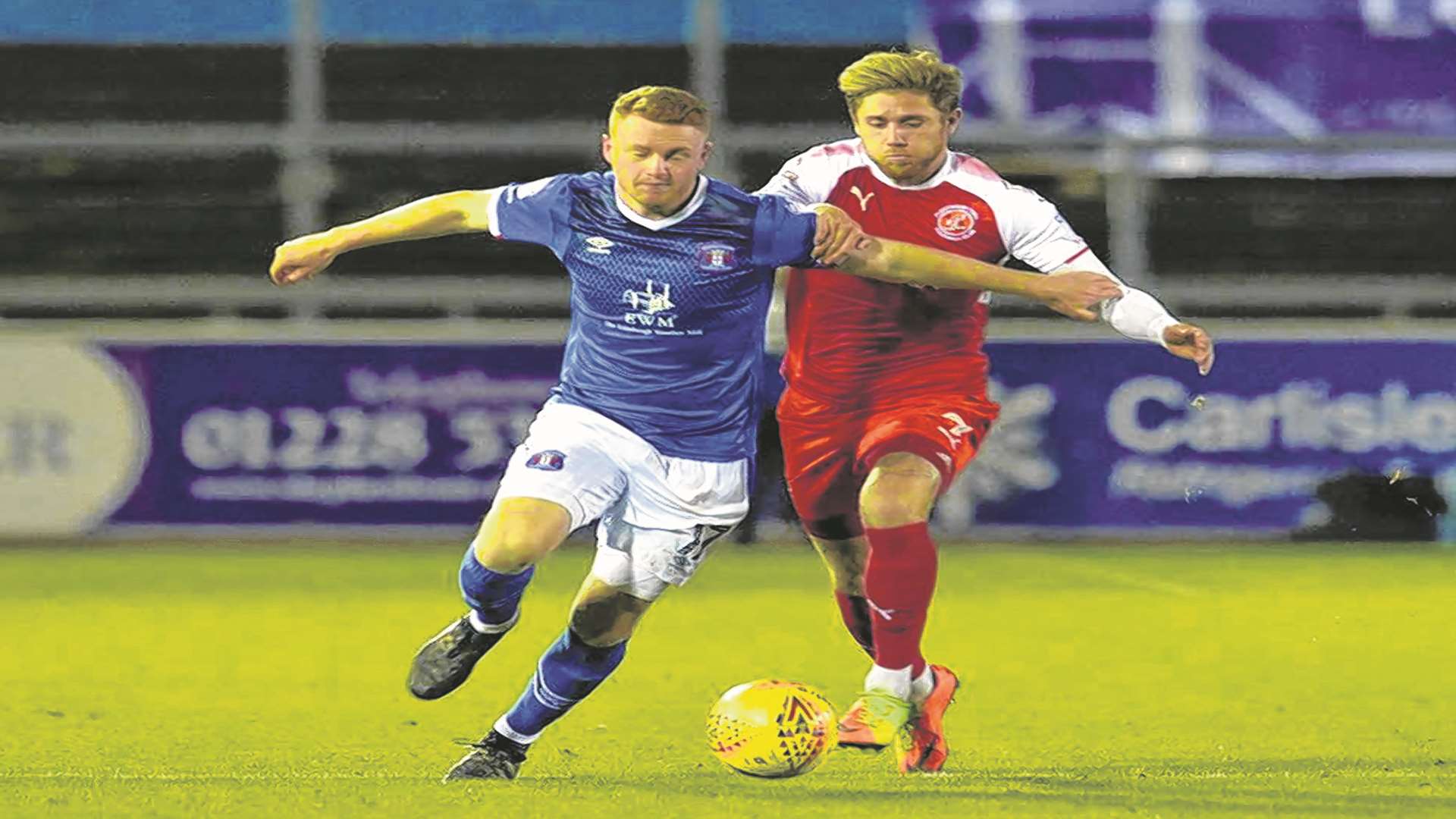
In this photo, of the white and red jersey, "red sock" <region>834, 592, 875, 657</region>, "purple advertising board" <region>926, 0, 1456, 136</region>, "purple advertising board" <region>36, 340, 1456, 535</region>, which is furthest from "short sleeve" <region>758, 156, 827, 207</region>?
"purple advertising board" <region>926, 0, 1456, 136</region>

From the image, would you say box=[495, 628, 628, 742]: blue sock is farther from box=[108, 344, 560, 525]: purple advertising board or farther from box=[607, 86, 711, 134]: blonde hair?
box=[108, 344, 560, 525]: purple advertising board

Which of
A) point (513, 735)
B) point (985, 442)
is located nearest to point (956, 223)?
point (513, 735)

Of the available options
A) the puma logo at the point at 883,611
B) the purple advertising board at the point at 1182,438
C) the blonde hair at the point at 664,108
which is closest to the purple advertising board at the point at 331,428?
the purple advertising board at the point at 1182,438

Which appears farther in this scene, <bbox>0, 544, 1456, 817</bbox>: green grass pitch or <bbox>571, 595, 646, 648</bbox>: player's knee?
<bbox>571, 595, 646, 648</bbox>: player's knee

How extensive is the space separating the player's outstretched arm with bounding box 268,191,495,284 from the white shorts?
53 cm

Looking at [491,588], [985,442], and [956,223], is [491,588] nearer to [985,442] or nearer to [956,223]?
[956,223]

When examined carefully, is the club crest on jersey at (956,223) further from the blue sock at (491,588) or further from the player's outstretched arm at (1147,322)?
the blue sock at (491,588)

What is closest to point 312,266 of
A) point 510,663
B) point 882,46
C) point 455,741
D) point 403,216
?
point 403,216

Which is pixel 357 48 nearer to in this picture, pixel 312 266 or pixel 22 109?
pixel 22 109

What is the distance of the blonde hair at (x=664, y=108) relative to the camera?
20.3 feet

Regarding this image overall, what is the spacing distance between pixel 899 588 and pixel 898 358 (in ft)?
2.46

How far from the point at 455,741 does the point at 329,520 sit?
6.11m

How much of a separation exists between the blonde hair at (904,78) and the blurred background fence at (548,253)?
21.7ft

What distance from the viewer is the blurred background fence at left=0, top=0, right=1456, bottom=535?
1326 cm
